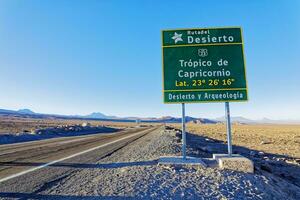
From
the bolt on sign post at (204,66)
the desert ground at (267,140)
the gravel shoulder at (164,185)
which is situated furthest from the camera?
the desert ground at (267,140)

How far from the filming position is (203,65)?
9484mm

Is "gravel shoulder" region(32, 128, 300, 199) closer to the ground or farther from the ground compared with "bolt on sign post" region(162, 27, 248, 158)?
closer to the ground

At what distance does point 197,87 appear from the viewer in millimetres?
9375

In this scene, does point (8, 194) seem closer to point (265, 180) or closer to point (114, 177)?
point (114, 177)

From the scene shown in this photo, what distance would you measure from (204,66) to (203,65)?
1.9 inches

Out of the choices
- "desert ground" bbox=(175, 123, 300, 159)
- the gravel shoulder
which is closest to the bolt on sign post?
the gravel shoulder

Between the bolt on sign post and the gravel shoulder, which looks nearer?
the gravel shoulder

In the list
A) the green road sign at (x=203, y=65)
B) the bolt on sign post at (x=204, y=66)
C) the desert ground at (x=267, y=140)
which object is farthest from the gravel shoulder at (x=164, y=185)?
the desert ground at (x=267, y=140)

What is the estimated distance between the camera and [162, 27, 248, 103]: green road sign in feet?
30.4

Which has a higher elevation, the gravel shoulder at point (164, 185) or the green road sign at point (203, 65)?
the green road sign at point (203, 65)

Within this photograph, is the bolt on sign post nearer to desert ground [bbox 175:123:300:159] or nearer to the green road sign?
the green road sign

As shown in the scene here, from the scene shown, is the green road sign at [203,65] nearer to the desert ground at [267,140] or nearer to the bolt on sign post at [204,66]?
the bolt on sign post at [204,66]

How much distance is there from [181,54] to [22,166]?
6.79 metres

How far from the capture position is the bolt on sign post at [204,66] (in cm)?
927
